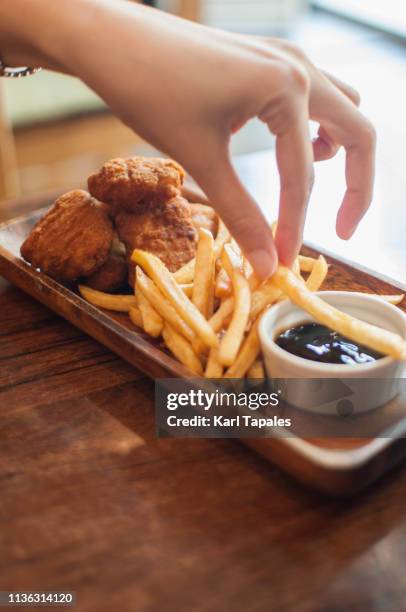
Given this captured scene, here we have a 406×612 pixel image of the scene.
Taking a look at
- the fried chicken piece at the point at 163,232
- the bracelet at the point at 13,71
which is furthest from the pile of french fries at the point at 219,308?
the bracelet at the point at 13,71

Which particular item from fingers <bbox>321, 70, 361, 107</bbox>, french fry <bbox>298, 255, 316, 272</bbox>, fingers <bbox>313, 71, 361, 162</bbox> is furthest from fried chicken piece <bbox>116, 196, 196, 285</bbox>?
fingers <bbox>321, 70, 361, 107</bbox>

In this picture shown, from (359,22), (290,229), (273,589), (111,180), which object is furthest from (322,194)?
(359,22)

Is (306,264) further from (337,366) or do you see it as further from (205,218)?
(337,366)

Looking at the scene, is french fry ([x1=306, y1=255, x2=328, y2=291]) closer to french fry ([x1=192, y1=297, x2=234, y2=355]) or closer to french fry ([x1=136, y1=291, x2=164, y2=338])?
french fry ([x1=192, y1=297, x2=234, y2=355])

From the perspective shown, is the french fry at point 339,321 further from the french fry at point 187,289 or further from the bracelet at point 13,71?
the bracelet at point 13,71

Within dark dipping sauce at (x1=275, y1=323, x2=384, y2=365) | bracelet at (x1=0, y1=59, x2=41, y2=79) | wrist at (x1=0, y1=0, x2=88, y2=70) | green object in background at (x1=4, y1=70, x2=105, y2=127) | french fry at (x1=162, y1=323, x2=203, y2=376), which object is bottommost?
green object in background at (x1=4, y1=70, x2=105, y2=127)

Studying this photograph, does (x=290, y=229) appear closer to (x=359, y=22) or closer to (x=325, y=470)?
(x=325, y=470)
